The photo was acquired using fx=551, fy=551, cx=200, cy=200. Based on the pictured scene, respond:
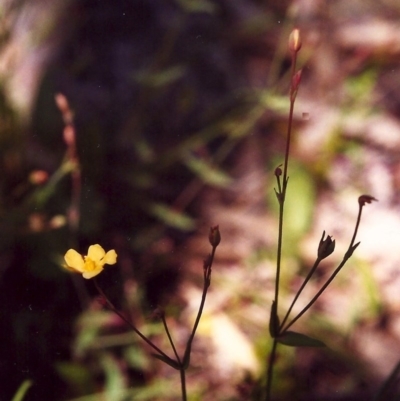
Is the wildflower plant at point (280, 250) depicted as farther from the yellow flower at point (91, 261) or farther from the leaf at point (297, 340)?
the yellow flower at point (91, 261)

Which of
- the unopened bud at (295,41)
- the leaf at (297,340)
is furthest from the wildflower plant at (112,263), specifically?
the unopened bud at (295,41)

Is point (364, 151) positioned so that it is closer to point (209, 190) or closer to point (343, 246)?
point (343, 246)

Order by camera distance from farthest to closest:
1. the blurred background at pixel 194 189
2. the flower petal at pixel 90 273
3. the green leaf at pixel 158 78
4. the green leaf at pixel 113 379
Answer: the green leaf at pixel 158 78, the blurred background at pixel 194 189, the green leaf at pixel 113 379, the flower petal at pixel 90 273

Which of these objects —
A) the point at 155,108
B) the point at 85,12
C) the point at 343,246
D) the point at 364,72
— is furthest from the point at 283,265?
the point at 85,12

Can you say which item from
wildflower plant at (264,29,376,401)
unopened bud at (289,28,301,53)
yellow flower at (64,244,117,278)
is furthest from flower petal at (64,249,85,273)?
unopened bud at (289,28,301,53)

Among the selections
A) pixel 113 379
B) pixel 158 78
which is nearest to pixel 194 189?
pixel 158 78

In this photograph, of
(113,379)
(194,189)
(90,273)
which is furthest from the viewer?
(194,189)

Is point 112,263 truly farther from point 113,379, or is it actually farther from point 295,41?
point 113,379
